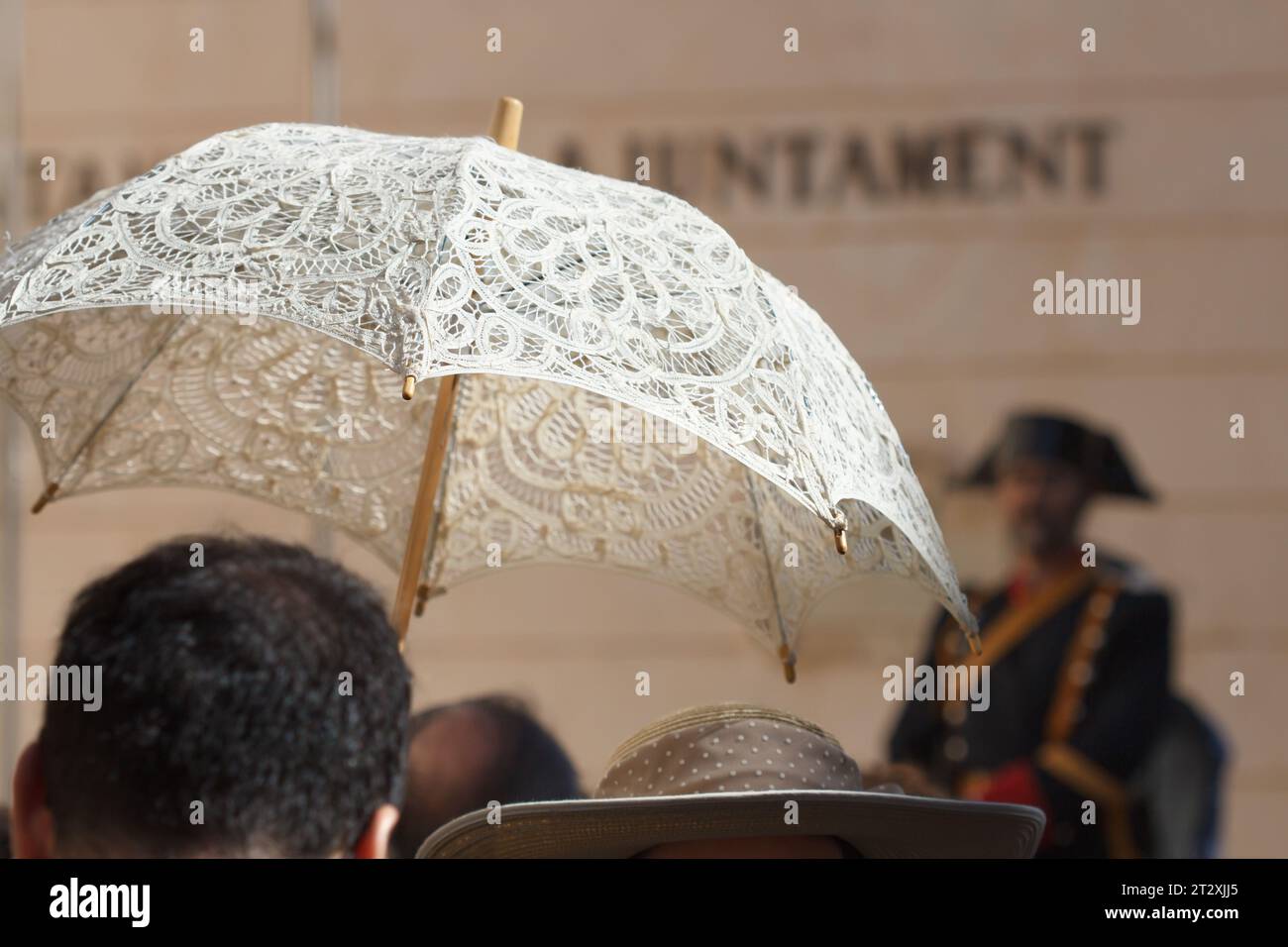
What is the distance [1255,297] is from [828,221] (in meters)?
1.69

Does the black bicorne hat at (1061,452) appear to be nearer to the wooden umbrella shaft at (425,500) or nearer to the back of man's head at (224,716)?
the wooden umbrella shaft at (425,500)

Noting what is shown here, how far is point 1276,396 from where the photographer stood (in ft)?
22.9

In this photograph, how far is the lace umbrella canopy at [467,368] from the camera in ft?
7.58

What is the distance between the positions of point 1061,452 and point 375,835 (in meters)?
4.54

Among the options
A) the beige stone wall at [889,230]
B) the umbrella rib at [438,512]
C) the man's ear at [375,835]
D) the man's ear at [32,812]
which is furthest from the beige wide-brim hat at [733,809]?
the beige stone wall at [889,230]

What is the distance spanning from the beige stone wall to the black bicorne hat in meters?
0.68

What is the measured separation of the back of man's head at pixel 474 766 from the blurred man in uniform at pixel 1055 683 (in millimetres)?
2190

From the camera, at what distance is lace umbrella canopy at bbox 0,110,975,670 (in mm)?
2311

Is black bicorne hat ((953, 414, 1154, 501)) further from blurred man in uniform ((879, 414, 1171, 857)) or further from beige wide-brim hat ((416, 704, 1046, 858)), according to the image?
beige wide-brim hat ((416, 704, 1046, 858))
